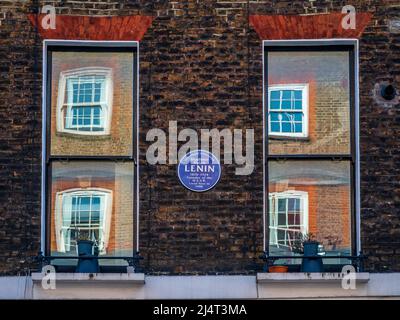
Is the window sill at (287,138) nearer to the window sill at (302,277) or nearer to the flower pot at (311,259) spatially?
the flower pot at (311,259)

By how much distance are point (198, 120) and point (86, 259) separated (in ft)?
5.95

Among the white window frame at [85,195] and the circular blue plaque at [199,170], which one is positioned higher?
the circular blue plaque at [199,170]

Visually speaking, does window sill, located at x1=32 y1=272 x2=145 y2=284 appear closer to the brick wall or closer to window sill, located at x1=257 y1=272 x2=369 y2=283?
the brick wall

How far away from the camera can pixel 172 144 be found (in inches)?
530

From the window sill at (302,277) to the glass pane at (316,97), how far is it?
1.32 metres

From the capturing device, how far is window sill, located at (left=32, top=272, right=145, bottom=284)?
1302cm

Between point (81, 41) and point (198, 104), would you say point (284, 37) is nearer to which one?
point (198, 104)

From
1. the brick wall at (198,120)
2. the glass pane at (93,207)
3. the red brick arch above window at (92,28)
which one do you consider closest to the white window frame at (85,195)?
the glass pane at (93,207)

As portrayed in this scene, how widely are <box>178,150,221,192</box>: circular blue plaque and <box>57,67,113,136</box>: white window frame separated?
0.90 m

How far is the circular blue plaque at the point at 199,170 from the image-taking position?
13.4 metres

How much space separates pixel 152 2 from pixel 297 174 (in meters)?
2.33

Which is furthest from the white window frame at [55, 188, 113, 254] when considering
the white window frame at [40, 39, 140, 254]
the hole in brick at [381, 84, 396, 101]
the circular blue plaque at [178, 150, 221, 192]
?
the hole in brick at [381, 84, 396, 101]

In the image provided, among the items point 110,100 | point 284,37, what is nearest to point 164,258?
point 110,100

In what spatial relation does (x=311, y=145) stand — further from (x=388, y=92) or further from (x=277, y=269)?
(x=277, y=269)
